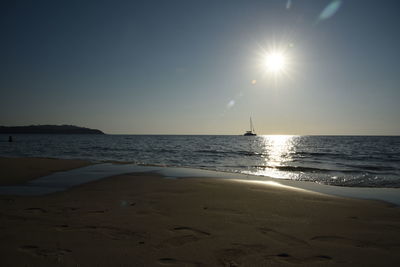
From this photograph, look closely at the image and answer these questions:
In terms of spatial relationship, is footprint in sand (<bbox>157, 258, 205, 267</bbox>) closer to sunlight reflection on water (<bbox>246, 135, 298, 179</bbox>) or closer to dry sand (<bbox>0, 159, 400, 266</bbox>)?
dry sand (<bbox>0, 159, 400, 266</bbox>)

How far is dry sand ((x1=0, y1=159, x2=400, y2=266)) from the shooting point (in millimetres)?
2807

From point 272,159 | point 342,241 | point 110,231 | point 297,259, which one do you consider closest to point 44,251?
point 110,231

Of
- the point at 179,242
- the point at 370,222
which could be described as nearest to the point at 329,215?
the point at 370,222

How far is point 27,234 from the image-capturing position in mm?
3400

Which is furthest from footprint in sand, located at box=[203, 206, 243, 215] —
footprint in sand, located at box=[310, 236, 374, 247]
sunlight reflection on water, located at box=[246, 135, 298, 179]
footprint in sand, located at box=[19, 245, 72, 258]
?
sunlight reflection on water, located at box=[246, 135, 298, 179]

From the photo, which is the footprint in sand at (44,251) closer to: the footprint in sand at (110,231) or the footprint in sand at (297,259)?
the footprint in sand at (110,231)

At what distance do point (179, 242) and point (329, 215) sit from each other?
3.58m

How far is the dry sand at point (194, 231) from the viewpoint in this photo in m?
2.81

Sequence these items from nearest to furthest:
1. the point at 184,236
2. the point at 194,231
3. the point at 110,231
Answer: the point at 184,236 → the point at 110,231 → the point at 194,231

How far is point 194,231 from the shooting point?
370cm

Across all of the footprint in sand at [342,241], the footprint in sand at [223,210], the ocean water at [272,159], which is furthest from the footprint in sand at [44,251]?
the ocean water at [272,159]

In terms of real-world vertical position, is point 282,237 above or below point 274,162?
above

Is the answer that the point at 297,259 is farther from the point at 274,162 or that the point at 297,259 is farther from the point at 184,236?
the point at 274,162

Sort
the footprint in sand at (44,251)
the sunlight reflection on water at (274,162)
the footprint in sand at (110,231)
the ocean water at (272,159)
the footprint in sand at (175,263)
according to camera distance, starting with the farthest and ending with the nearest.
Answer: the sunlight reflection on water at (274,162), the ocean water at (272,159), the footprint in sand at (110,231), the footprint in sand at (44,251), the footprint in sand at (175,263)
